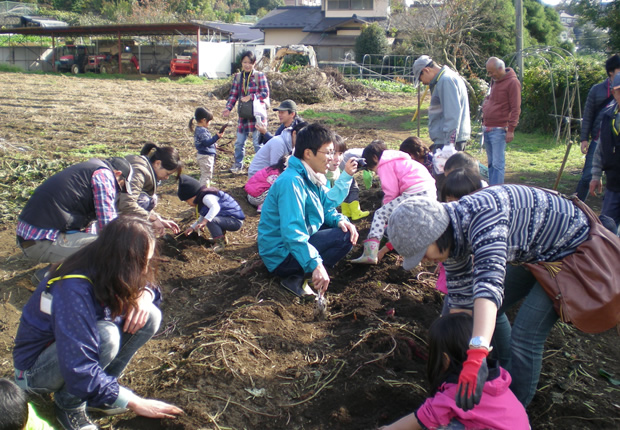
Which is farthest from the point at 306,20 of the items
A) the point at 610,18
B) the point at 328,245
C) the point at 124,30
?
the point at 328,245

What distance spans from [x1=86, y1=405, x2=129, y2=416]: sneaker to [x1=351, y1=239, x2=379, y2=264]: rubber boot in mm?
2476

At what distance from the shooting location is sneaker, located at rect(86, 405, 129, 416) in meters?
2.71

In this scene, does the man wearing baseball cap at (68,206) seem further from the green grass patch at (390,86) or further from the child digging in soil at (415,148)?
the green grass patch at (390,86)

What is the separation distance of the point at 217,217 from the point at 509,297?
3348 mm

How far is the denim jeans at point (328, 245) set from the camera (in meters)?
4.24

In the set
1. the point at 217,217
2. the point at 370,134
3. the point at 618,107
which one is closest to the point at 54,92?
Answer: the point at 370,134

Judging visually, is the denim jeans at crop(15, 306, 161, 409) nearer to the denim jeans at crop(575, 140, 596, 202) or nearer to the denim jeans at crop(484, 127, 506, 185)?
the denim jeans at crop(484, 127, 506, 185)

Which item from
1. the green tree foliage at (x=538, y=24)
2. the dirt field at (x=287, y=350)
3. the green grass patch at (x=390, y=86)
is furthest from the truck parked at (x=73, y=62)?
the dirt field at (x=287, y=350)

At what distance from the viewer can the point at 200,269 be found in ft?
16.2

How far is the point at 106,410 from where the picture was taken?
2719mm

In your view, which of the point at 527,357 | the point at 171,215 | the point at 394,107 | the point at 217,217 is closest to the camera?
the point at 527,357

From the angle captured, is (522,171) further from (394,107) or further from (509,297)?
(394,107)

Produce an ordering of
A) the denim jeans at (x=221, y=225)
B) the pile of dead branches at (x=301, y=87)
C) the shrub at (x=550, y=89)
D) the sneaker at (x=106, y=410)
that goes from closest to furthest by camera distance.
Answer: the sneaker at (x=106, y=410), the denim jeans at (x=221, y=225), the shrub at (x=550, y=89), the pile of dead branches at (x=301, y=87)

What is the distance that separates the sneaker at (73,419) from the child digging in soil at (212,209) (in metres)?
2.79
